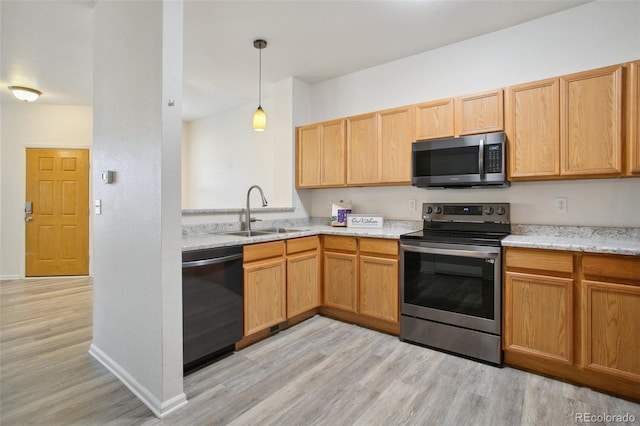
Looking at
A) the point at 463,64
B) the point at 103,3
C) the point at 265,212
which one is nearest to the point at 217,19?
the point at 103,3

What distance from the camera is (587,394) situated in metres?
1.94

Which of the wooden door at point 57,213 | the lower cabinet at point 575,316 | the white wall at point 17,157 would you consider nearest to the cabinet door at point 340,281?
the lower cabinet at point 575,316

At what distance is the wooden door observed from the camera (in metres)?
5.01

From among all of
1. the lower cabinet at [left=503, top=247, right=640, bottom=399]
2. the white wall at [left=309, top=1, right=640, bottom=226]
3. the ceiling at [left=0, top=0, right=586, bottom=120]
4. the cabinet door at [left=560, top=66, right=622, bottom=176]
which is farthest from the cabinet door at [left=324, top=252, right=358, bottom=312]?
the ceiling at [left=0, top=0, right=586, bottom=120]

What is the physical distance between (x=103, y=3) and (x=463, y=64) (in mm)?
2970

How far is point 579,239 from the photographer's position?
7.55 ft

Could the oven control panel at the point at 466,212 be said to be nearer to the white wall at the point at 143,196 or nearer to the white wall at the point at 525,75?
the white wall at the point at 525,75

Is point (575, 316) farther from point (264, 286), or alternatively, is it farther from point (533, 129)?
point (264, 286)

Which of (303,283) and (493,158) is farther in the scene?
(303,283)

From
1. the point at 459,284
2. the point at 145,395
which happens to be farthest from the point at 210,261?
the point at 459,284

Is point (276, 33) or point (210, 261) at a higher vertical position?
point (276, 33)

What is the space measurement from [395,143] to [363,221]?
2.80ft

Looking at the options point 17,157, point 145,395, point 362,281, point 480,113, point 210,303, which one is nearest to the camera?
point 145,395

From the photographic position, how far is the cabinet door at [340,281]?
3008 millimetres
